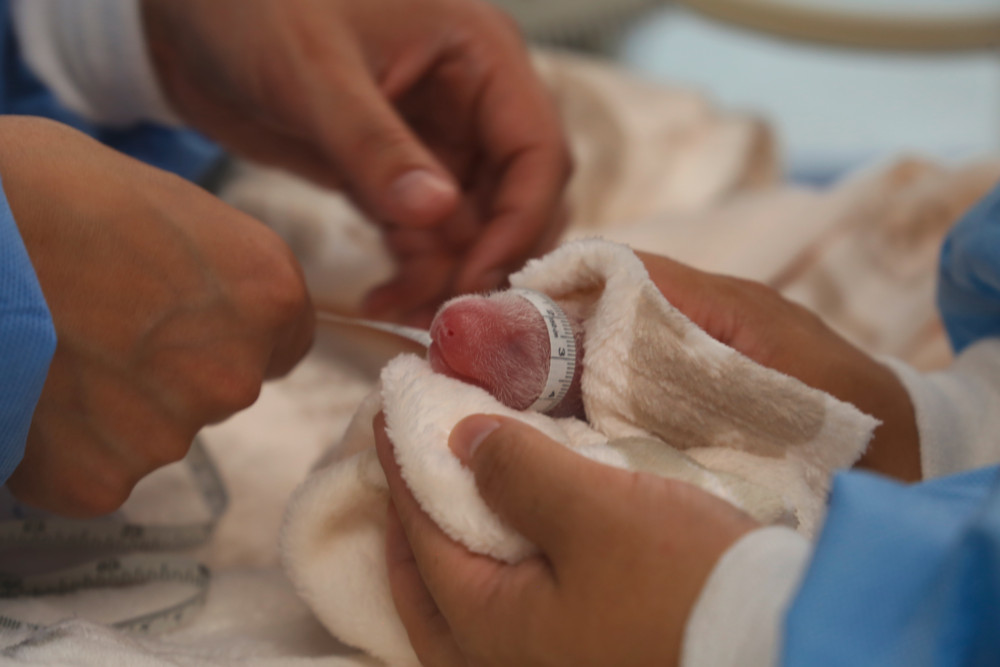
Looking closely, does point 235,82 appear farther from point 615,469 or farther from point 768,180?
point 768,180

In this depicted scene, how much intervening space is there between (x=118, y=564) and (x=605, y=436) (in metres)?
0.38

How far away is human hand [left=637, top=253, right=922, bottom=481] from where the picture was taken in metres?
0.50

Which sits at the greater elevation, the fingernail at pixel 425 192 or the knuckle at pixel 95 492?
the fingernail at pixel 425 192

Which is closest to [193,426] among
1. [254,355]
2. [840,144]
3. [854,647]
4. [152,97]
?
[254,355]

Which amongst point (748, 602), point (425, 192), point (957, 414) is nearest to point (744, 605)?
point (748, 602)

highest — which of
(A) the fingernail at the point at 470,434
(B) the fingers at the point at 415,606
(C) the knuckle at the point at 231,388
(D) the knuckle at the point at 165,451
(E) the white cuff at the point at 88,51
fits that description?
(A) the fingernail at the point at 470,434

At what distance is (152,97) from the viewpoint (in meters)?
0.92

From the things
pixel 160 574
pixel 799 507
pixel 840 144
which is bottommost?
pixel 160 574

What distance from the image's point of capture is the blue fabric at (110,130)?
0.91 metres

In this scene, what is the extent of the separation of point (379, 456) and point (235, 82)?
0.55 metres

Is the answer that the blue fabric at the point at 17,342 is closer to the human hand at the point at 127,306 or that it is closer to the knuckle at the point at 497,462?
the human hand at the point at 127,306

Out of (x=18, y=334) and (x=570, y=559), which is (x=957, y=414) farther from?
(x=18, y=334)

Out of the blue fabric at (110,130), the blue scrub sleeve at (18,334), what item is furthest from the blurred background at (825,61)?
the blue scrub sleeve at (18,334)

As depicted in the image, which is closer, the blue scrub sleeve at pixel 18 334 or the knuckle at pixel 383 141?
the blue scrub sleeve at pixel 18 334
